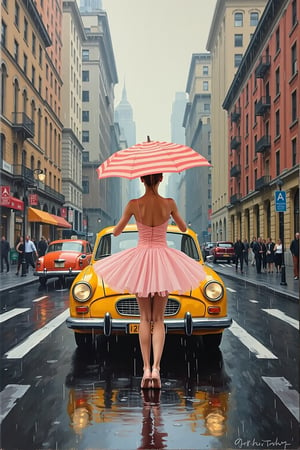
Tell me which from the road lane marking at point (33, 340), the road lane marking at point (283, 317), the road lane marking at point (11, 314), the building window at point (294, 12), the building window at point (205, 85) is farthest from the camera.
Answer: the building window at point (205, 85)

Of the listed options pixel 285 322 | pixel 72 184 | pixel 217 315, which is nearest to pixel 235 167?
pixel 72 184

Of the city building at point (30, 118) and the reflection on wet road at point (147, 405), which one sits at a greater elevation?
the city building at point (30, 118)

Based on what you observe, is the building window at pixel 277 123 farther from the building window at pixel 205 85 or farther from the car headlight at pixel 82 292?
the building window at pixel 205 85

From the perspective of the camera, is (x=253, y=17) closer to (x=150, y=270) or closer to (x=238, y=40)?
(x=238, y=40)

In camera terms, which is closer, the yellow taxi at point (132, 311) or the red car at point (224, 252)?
the yellow taxi at point (132, 311)

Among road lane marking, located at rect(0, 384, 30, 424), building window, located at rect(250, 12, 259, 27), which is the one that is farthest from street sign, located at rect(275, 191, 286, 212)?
building window, located at rect(250, 12, 259, 27)

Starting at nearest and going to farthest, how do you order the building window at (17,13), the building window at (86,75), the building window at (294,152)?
the building window at (294,152) → the building window at (17,13) → the building window at (86,75)

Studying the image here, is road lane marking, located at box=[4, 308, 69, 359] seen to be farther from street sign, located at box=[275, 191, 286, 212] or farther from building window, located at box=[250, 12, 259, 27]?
building window, located at box=[250, 12, 259, 27]

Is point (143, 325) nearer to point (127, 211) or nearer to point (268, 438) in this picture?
point (127, 211)

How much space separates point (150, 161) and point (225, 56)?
63.6m

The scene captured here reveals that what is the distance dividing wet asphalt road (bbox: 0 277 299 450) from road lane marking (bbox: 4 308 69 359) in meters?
0.02

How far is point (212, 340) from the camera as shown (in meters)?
5.84

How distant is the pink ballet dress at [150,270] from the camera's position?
4.07 metres

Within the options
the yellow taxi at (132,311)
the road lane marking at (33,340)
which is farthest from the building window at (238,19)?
the yellow taxi at (132,311)
